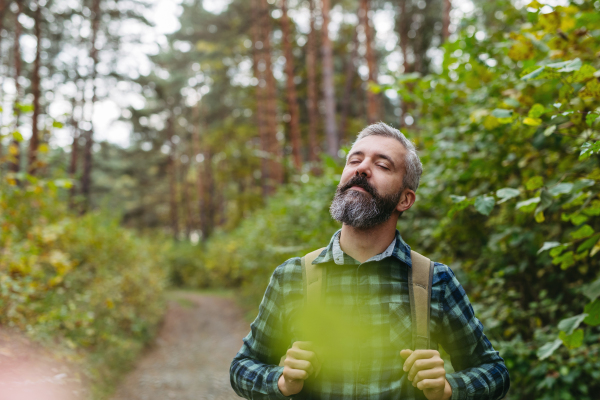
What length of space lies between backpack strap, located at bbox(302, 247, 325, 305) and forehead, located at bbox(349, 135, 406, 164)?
492 millimetres

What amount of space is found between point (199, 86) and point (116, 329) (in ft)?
68.1

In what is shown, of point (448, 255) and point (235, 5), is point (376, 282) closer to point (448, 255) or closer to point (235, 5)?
point (448, 255)

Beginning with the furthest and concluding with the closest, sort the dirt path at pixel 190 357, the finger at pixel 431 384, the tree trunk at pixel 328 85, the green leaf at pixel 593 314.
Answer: the tree trunk at pixel 328 85 < the dirt path at pixel 190 357 < the green leaf at pixel 593 314 < the finger at pixel 431 384

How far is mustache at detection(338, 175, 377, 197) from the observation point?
158 cm

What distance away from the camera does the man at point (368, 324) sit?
144 cm

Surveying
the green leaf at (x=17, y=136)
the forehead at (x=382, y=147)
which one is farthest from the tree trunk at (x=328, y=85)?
the forehead at (x=382, y=147)

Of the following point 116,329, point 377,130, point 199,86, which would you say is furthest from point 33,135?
point 199,86

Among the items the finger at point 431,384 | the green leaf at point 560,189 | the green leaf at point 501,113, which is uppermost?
the green leaf at point 501,113

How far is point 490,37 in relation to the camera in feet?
12.4

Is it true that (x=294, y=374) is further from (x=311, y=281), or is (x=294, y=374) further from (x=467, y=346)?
(x=467, y=346)

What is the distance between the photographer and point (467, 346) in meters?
1.55

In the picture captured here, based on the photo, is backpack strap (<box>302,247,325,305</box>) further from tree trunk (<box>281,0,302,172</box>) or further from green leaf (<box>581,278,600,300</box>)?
tree trunk (<box>281,0,302,172</box>)

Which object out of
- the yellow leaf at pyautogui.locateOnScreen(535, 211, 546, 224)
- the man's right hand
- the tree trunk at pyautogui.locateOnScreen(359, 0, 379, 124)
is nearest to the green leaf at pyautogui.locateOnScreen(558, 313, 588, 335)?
the yellow leaf at pyautogui.locateOnScreen(535, 211, 546, 224)

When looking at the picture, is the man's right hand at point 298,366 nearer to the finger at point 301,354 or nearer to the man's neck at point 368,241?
the finger at point 301,354
